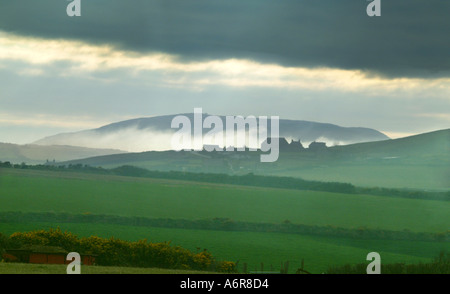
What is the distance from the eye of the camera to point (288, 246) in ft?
183

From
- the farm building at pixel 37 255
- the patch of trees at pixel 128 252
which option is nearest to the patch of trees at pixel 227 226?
the patch of trees at pixel 128 252

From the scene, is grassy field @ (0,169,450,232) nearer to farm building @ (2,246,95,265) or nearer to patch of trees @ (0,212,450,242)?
patch of trees @ (0,212,450,242)

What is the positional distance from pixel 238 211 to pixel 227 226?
398 inches

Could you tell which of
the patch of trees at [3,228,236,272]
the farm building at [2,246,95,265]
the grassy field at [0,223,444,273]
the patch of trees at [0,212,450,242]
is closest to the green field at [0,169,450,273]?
the grassy field at [0,223,444,273]

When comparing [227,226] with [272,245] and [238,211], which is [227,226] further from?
[238,211]

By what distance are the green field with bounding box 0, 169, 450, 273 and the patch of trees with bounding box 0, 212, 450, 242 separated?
149cm

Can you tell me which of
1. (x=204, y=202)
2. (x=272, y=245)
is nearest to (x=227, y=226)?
(x=272, y=245)

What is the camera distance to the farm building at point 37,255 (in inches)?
1220

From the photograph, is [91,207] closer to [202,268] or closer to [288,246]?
[288,246]
